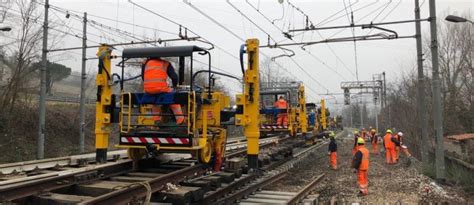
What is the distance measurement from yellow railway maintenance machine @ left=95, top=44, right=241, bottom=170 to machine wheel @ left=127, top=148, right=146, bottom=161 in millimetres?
16

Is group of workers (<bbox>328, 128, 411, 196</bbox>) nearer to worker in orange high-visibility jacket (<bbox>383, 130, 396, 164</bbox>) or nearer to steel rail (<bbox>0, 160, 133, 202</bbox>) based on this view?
worker in orange high-visibility jacket (<bbox>383, 130, 396, 164</bbox>)

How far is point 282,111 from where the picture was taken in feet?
62.6

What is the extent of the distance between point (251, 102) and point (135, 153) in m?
2.98

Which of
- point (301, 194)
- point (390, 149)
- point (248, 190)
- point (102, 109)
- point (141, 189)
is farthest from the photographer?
point (390, 149)

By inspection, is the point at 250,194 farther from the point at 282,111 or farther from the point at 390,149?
the point at 390,149

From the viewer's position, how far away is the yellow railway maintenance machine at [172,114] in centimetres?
757

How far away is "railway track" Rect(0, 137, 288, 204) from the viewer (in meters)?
5.63

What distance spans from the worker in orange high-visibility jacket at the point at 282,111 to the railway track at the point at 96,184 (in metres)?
11.1

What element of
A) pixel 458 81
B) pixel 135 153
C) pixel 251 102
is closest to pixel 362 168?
pixel 251 102

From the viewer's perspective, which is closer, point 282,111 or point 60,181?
point 60,181

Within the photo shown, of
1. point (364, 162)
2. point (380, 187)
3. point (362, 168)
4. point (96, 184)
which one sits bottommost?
point (380, 187)

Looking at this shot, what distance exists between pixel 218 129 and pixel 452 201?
21.5ft

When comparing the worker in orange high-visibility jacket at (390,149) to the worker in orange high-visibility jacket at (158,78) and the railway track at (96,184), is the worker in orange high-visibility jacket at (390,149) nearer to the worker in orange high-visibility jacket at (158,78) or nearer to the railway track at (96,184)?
the railway track at (96,184)

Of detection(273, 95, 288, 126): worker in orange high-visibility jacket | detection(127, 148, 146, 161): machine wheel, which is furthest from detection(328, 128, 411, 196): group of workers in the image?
detection(127, 148, 146, 161): machine wheel
